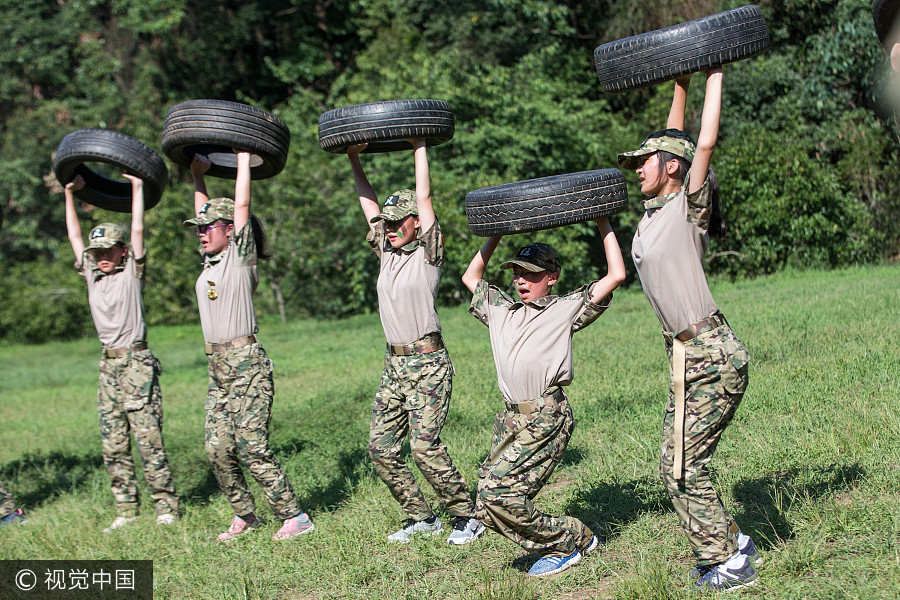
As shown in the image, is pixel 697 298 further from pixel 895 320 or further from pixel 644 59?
pixel 895 320

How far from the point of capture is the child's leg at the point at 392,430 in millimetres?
5770

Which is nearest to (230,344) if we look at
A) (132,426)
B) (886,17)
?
(132,426)

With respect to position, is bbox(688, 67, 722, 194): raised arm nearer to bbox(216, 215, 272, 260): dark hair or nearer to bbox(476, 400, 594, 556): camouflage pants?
bbox(476, 400, 594, 556): camouflage pants

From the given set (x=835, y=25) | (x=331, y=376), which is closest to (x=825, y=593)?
(x=331, y=376)

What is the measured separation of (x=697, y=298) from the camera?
4348 millimetres

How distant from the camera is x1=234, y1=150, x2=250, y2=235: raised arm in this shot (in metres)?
6.30

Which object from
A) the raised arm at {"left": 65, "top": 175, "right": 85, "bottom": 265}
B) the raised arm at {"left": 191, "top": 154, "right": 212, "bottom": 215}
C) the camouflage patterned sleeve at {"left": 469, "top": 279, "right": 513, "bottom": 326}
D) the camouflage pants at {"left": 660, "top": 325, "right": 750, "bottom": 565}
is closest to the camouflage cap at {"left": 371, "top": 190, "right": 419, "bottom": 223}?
the camouflage patterned sleeve at {"left": 469, "top": 279, "right": 513, "bottom": 326}

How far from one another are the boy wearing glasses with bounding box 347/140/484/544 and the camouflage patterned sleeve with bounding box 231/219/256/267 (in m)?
1.18

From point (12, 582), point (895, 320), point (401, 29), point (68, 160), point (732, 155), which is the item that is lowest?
point (12, 582)

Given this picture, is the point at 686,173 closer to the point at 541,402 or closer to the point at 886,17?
the point at 886,17

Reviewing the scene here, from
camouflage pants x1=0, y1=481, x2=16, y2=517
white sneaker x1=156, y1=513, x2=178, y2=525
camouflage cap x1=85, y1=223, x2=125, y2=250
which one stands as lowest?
camouflage pants x1=0, y1=481, x2=16, y2=517

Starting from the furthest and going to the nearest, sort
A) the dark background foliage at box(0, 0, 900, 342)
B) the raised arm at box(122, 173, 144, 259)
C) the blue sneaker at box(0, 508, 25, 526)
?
the dark background foliage at box(0, 0, 900, 342) → the blue sneaker at box(0, 508, 25, 526) → the raised arm at box(122, 173, 144, 259)

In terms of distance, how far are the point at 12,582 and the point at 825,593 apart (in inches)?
214

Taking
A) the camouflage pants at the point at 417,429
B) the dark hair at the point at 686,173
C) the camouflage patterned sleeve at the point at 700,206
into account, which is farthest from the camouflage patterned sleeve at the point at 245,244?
the camouflage patterned sleeve at the point at 700,206
